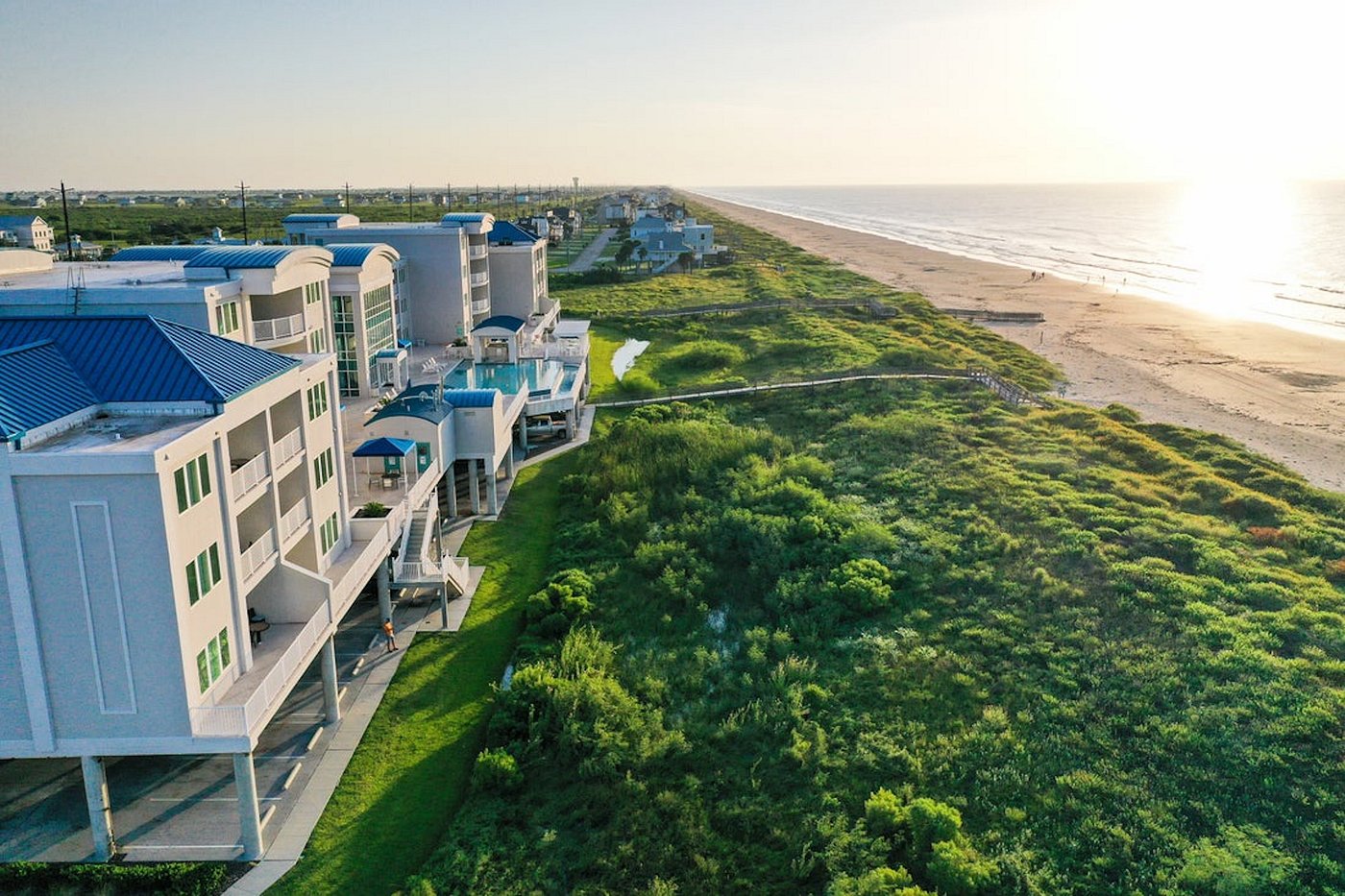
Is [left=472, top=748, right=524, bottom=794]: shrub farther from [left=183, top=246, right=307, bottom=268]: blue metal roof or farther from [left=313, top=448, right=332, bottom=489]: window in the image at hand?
[left=183, top=246, right=307, bottom=268]: blue metal roof

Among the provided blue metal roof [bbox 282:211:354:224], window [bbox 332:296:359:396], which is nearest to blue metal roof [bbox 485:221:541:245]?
blue metal roof [bbox 282:211:354:224]

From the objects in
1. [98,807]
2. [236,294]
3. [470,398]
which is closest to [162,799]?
[98,807]

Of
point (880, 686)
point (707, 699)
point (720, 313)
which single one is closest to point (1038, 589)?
point (880, 686)

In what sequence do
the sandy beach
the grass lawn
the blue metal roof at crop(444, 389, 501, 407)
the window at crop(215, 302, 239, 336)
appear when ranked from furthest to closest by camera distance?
the sandy beach → the blue metal roof at crop(444, 389, 501, 407) → the window at crop(215, 302, 239, 336) → the grass lawn

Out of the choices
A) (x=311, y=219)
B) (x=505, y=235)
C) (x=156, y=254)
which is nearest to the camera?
(x=156, y=254)

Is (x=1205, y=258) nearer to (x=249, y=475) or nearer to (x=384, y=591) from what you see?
(x=384, y=591)

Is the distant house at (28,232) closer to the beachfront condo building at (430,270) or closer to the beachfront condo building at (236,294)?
the beachfront condo building at (430,270)
